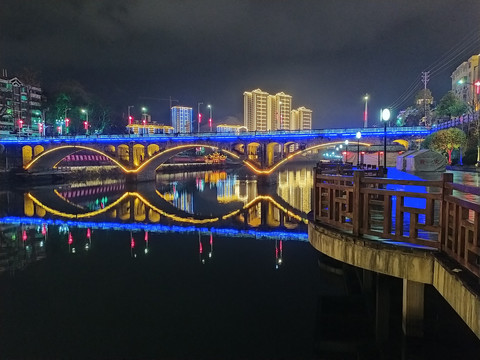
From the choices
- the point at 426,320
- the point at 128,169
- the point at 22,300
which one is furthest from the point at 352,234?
the point at 128,169

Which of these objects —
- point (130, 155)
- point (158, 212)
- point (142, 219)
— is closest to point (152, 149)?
point (130, 155)

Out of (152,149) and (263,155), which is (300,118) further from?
(263,155)

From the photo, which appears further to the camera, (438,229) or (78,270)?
(78,270)

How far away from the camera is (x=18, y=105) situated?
259 feet

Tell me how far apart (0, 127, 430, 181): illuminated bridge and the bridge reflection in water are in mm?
8504

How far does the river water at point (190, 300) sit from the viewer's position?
8.44 meters

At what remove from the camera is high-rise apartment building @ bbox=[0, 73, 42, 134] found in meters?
75.4

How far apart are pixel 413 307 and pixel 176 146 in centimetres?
4903

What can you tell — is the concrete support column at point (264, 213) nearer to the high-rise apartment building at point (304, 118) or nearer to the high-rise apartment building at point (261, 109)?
the high-rise apartment building at point (261, 109)

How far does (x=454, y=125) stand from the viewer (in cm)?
4075

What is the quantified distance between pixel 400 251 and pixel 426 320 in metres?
3.75

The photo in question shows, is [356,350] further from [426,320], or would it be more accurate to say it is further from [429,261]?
[429,261]

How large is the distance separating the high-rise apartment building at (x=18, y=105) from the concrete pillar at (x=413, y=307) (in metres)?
81.1

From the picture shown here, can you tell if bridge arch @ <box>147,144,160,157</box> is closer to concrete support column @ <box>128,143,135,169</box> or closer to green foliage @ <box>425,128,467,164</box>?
concrete support column @ <box>128,143,135,169</box>
